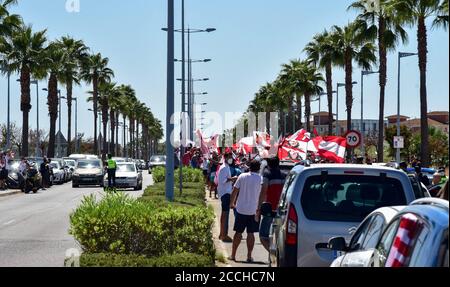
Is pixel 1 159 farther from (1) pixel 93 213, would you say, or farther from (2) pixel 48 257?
(1) pixel 93 213

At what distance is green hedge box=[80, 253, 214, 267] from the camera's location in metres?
9.91

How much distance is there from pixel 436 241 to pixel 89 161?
4391 cm

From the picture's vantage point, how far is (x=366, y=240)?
7.25 m

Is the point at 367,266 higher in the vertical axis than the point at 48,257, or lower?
higher

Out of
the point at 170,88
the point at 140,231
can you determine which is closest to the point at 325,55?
the point at 170,88

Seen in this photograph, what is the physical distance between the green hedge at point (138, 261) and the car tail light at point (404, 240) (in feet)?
15.2

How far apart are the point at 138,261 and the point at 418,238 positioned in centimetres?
536

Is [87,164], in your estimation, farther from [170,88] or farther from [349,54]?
[170,88]

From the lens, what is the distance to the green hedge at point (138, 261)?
9914 mm

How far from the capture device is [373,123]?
166500mm

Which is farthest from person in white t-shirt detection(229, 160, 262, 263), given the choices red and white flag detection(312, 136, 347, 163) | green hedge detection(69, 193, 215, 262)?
red and white flag detection(312, 136, 347, 163)

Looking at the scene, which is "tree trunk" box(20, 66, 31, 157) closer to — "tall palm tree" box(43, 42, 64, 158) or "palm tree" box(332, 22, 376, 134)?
"tall palm tree" box(43, 42, 64, 158)

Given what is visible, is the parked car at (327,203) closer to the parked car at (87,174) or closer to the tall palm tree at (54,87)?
the parked car at (87,174)
